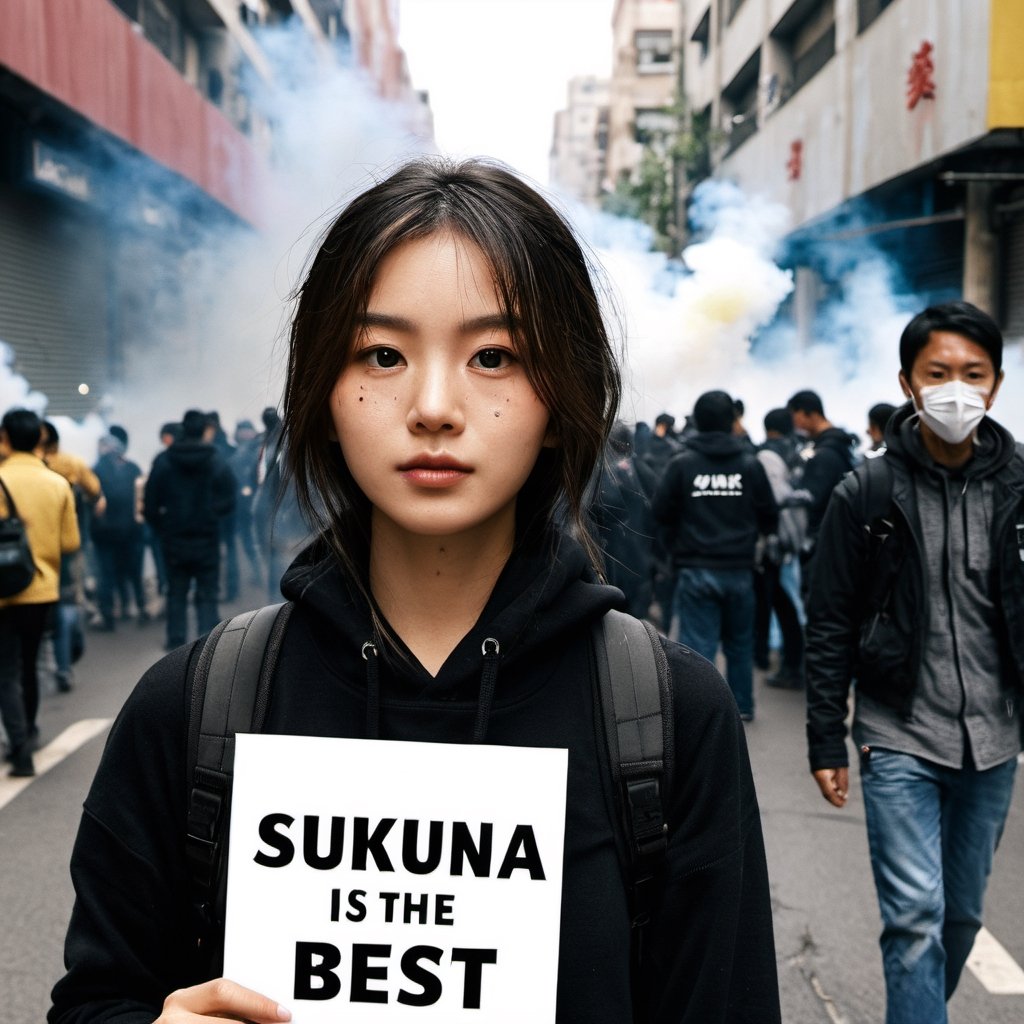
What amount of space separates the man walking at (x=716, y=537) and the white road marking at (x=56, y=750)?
12.0ft

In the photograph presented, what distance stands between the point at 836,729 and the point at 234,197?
20.6m

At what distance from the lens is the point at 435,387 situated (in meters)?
1.37

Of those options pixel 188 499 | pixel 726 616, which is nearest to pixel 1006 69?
pixel 726 616

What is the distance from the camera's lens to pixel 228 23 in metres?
22.5

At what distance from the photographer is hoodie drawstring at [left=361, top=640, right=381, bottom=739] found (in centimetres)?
142

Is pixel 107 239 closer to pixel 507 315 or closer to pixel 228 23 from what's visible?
pixel 228 23

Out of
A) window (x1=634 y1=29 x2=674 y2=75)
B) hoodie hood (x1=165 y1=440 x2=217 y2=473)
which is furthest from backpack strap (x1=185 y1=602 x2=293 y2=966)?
window (x1=634 y1=29 x2=674 y2=75)

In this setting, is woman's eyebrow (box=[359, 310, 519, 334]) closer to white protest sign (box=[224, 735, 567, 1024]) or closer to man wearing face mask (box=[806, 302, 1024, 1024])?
white protest sign (box=[224, 735, 567, 1024])

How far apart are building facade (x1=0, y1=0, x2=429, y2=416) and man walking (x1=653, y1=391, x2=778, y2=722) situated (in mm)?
7124

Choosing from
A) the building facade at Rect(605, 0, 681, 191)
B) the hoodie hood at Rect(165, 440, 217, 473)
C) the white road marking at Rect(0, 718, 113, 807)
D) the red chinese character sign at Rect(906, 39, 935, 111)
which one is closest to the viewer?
the white road marking at Rect(0, 718, 113, 807)

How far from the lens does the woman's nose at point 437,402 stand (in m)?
1.36

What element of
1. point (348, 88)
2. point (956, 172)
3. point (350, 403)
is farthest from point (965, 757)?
point (348, 88)

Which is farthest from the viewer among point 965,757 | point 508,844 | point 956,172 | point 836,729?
point 956,172

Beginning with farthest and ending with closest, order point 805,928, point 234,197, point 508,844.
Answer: point 234,197, point 805,928, point 508,844
